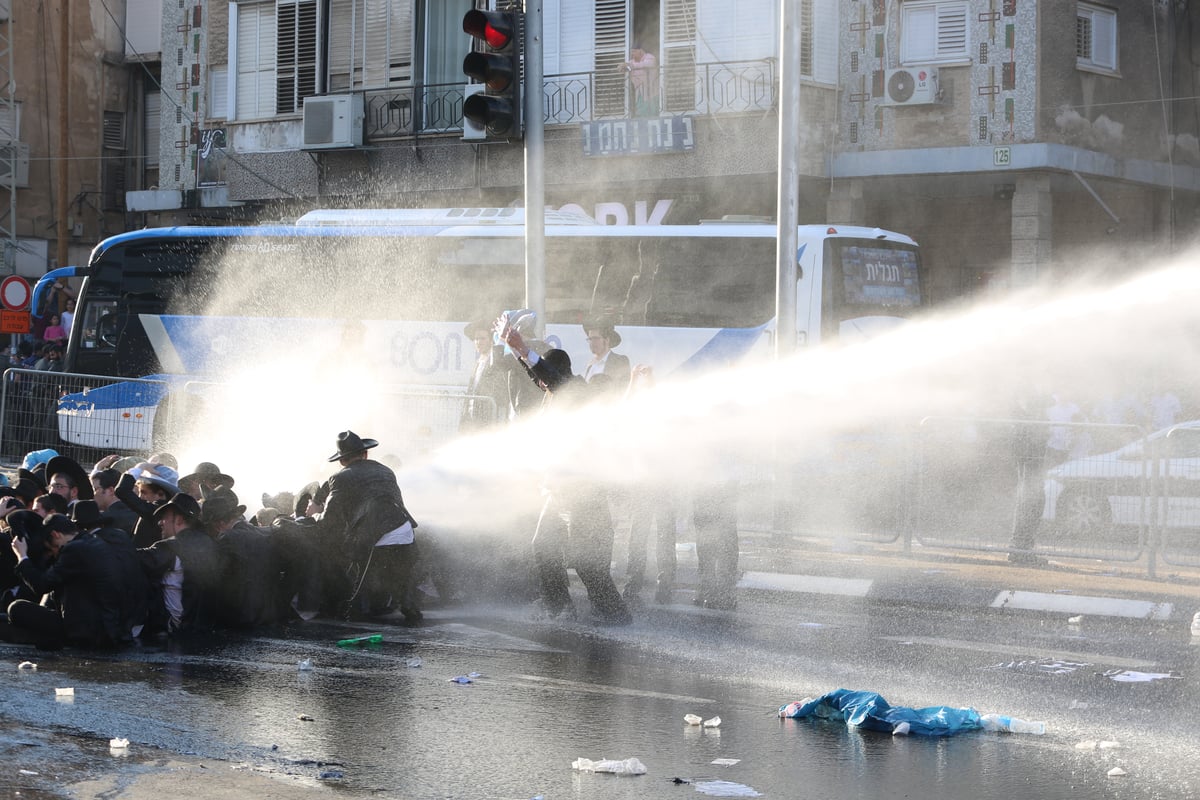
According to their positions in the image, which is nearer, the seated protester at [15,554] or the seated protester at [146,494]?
the seated protester at [15,554]

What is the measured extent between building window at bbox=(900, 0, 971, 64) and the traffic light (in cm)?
1210

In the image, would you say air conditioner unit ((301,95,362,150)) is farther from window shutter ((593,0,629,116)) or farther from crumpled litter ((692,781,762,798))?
crumpled litter ((692,781,762,798))

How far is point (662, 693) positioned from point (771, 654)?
1381mm

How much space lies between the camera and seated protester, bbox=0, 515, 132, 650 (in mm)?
8609

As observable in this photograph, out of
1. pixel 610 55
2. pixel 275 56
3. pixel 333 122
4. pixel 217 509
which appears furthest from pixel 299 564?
pixel 275 56

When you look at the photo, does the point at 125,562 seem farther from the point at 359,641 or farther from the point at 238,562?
the point at 359,641

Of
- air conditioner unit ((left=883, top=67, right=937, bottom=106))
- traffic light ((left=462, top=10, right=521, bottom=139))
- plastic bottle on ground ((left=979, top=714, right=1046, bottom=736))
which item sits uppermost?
air conditioner unit ((left=883, top=67, right=937, bottom=106))

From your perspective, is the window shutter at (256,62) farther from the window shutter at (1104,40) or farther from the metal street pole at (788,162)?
the metal street pole at (788,162)

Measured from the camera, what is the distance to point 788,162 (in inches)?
589

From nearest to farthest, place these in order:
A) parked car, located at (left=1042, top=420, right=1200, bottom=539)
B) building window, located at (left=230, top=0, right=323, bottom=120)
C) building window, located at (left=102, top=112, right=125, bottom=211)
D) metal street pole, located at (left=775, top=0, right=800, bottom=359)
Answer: parked car, located at (left=1042, top=420, right=1200, bottom=539)
metal street pole, located at (left=775, top=0, right=800, bottom=359)
building window, located at (left=230, top=0, right=323, bottom=120)
building window, located at (left=102, top=112, right=125, bottom=211)

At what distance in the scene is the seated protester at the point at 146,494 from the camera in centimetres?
984

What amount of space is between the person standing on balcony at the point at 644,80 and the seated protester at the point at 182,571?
1572 cm

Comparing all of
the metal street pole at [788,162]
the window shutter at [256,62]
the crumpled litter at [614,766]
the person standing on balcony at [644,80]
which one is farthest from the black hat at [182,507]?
the window shutter at [256,62]

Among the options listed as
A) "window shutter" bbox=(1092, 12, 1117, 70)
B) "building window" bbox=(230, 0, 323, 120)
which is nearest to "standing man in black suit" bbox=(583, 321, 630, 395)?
"window shutter" bbox=(1092, 12, 1117, 70)
